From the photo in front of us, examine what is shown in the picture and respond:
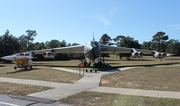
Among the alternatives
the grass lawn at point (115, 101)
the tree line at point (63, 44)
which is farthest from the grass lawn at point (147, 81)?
the tree line at point (63, 44)

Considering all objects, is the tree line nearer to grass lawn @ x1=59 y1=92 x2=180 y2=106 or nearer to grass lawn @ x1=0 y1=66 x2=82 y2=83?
grass lawn @ x1=0 y1=66 x2=82 y2=83

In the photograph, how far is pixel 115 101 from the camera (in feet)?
26.5

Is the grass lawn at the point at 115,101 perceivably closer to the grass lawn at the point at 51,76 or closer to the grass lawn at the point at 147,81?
the grass lawn at the point at 147,81

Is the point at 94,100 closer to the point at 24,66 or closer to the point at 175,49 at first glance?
the point at 24,66

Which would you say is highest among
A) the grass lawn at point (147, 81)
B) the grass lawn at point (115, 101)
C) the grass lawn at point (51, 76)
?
the grass lawn at point (51, 76)

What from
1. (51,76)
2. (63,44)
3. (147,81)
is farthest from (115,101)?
(63,44)

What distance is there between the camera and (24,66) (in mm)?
26188

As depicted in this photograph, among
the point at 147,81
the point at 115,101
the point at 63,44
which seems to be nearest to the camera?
the point at 115,101

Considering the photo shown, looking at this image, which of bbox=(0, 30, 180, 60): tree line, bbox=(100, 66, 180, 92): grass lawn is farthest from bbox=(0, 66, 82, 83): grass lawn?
bbox=(0, 30, 180, 60): tree line

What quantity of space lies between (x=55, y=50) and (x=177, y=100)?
1200 inches

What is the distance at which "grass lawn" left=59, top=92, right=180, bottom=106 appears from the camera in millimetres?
7650

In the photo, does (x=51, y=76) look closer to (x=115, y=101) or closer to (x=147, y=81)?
(x=147, y=81)

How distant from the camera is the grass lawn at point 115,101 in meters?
7.65

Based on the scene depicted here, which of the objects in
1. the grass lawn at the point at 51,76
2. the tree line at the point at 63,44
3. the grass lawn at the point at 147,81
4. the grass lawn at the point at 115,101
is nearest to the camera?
the grass lawn at the point at 115,101
